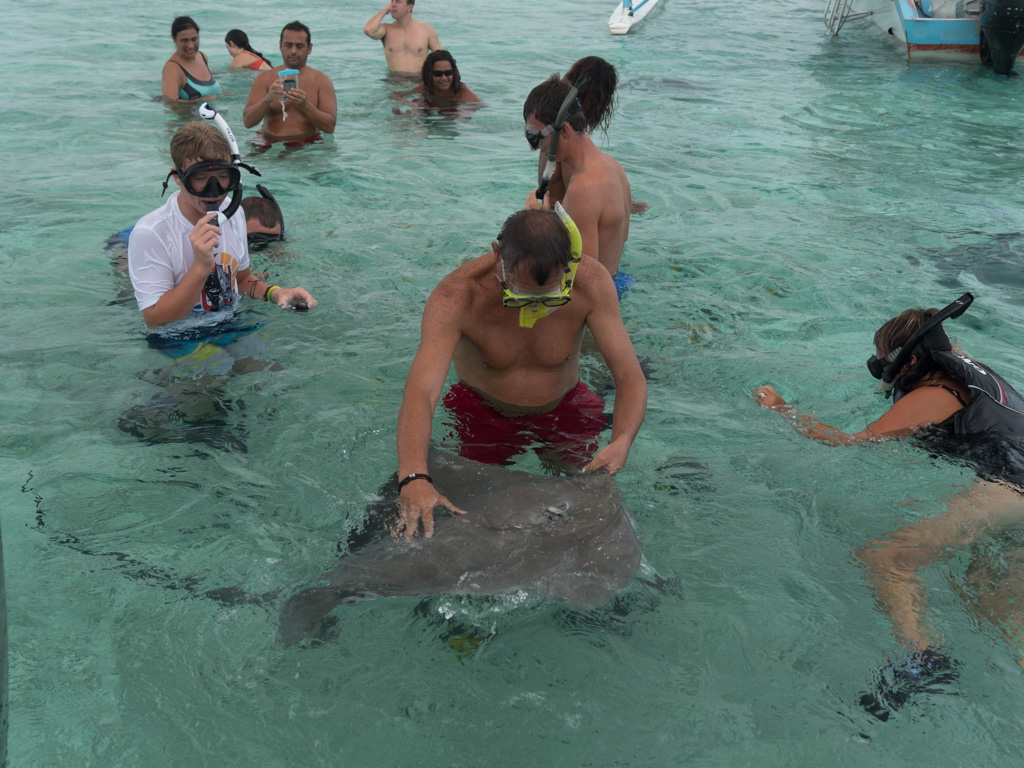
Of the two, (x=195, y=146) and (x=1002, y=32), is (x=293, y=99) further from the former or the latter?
(x=1002, y=32)

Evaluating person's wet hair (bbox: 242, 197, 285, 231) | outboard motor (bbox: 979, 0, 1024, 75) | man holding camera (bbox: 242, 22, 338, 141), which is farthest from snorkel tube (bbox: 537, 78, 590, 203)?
outboard motor (bbox: 979, 0, 1024, 75)

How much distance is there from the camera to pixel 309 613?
3082 mm

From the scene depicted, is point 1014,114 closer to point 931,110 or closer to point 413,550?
point 931,110

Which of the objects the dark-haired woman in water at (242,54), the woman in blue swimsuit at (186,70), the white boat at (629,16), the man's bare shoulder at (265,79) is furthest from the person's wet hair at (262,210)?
the white boat at (629,16)

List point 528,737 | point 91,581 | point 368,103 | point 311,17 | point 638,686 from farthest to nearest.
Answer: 1. point 311,17
2. point 368,103
3. point 91,581
4. point 638,686
5. point 528,737

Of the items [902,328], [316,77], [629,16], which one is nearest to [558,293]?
[902,328]

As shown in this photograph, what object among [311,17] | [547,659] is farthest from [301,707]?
[311,17]

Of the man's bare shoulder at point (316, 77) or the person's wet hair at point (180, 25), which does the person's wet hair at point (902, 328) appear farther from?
the person's wet hair at point (180, 25)

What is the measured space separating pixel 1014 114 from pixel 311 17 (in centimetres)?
1560

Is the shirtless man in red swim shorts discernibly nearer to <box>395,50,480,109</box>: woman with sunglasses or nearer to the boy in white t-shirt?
the boy in white t-shirt

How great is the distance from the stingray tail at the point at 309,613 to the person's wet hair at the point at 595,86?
3.08 m

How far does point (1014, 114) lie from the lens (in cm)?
1282

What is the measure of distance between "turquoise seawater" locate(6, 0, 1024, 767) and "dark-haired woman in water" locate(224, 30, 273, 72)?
384 centimetres

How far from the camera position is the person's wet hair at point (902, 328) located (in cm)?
388
